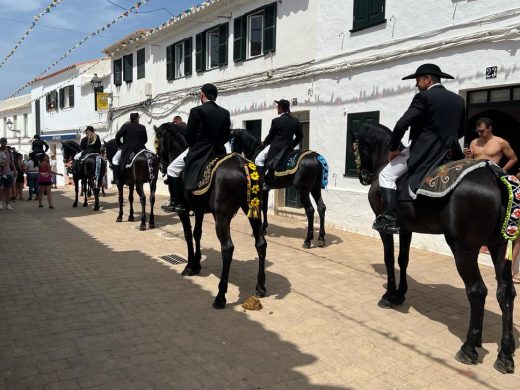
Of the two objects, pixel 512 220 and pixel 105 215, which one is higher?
pixel 512 220

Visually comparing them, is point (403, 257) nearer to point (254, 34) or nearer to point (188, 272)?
point (188, 272)

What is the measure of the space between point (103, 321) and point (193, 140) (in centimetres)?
242

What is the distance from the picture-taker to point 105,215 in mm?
12141

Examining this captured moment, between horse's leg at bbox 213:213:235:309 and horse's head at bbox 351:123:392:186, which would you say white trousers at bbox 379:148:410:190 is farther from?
horse's leg at bbox 213:213:235:309

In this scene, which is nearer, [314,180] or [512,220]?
[512,220]

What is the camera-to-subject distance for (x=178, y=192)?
597 cm

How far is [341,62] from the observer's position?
10.2 meters

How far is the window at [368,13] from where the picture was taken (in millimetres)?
9094

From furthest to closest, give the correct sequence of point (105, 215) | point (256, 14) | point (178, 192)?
point (256, 14), point (105, 215), point (178, 192)

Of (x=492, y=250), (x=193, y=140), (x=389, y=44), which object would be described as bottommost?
(x=492, y=250)

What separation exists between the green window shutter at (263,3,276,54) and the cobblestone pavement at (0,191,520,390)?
6.96 metres

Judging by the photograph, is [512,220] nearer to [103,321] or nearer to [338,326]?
[338,326]

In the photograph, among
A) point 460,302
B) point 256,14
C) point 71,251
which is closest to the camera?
point 460,302

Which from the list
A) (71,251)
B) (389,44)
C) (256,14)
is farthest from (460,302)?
(256,14)
